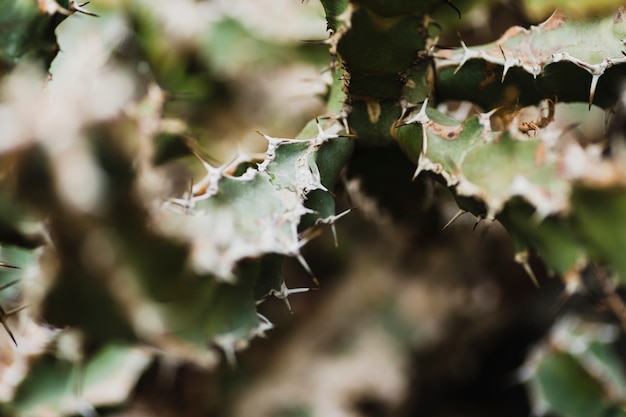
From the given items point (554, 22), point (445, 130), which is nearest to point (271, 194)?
point (445, 130)

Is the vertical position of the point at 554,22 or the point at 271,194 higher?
the point at 554,22

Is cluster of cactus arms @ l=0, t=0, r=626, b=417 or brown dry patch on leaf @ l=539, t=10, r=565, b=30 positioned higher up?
brown dry patch on leaf @ l=539, t=10, r=565, b=30

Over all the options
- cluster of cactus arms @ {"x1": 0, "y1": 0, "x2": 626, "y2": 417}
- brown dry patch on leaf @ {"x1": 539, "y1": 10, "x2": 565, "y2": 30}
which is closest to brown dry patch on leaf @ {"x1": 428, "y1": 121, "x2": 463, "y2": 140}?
cluster of cactus arms @ {"x1": 0, "y1": 0, "x2": 626, "y2": 417}

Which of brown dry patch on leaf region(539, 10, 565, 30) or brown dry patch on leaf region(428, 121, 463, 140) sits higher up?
brown dry patch on leaf region(539, 10, 565, 30)

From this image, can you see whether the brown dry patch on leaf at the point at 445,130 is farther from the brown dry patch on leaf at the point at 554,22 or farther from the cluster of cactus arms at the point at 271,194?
the brown dry patch on leaf at the point at 554,22

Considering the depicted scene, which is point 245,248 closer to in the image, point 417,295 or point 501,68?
point 501,68

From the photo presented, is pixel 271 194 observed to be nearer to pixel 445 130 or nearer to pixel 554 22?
pixel 445 130

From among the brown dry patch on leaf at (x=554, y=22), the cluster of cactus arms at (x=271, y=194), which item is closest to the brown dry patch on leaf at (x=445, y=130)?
the cluster of cactus arms at (x=271, y=194)

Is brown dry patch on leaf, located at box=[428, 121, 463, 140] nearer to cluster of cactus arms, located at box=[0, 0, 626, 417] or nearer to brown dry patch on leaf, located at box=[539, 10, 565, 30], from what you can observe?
cluster of cactus arms, located at box=[0, 0, 626, 417]
